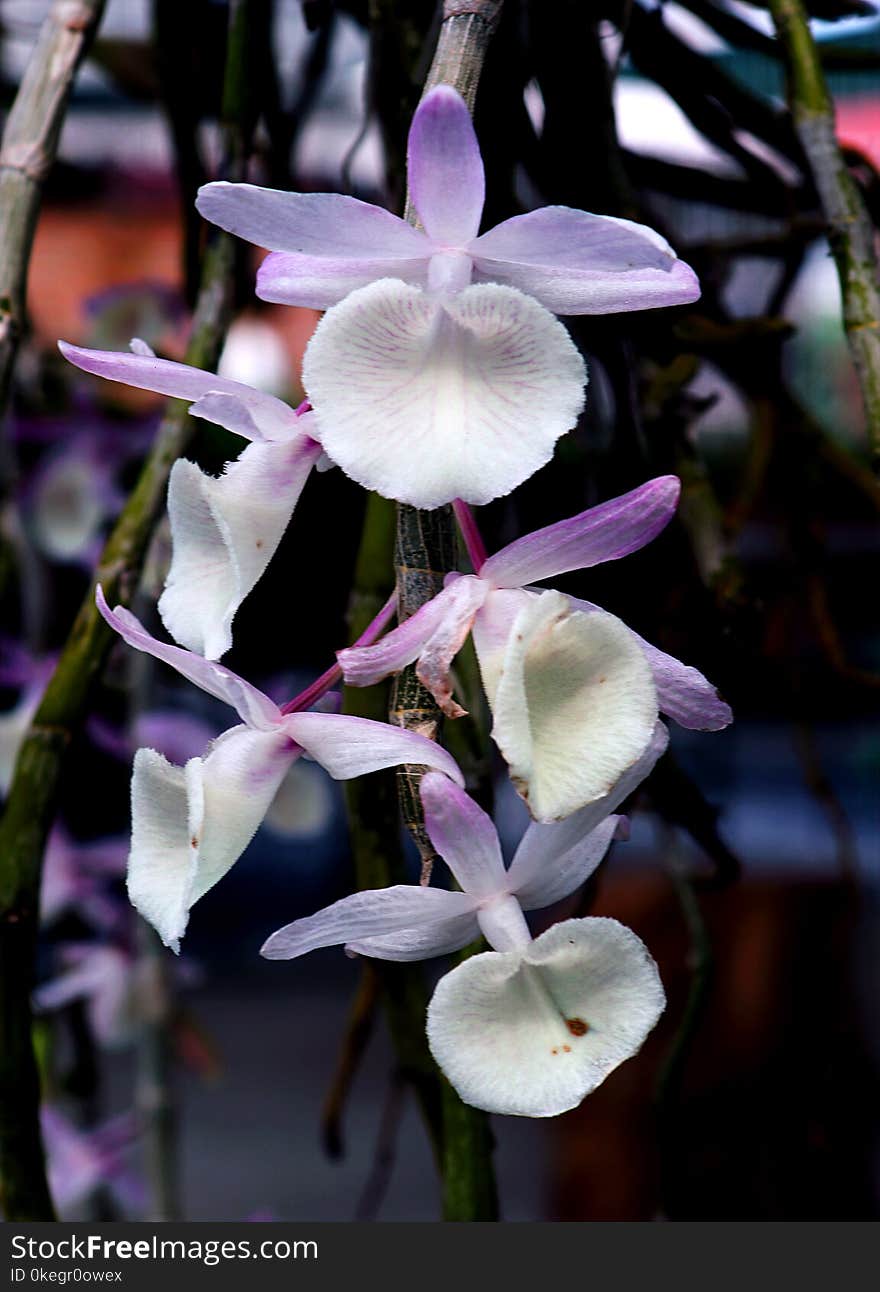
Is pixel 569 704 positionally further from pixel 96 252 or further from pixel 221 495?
pixel 96 252

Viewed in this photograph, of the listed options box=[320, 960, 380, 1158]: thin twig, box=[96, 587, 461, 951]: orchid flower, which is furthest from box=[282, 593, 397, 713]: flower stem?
box=[320, 960, 380, 1158]: thin twig

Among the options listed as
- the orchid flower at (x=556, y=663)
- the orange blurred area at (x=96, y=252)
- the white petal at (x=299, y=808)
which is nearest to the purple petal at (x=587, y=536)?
the orchid flower at (x=556, y=663)

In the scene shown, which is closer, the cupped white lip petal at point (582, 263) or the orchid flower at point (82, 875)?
the cupped white lip petal at point (582, 263)

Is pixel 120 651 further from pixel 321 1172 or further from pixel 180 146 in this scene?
pixel 321 1172

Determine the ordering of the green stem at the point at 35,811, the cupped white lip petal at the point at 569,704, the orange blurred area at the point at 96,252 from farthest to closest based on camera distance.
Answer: the orange blurred area at the point at 96,252
the green stem at the point at 35,811
the cupped white lip petal at the point at 569,704

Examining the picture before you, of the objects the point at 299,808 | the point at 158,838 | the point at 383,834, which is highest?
the point at 158,838

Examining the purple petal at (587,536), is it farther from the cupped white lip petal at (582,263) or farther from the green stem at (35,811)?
the green stem at (35,811)

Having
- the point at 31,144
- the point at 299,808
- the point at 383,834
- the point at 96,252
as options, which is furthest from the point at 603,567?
the point at 96,252
